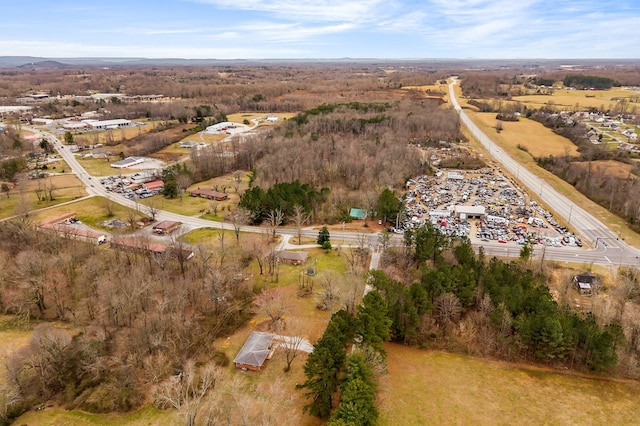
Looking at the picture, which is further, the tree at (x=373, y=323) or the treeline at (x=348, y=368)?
the tree at (x=373, y=323)

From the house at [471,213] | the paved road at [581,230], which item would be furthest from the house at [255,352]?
the house at [471,213]

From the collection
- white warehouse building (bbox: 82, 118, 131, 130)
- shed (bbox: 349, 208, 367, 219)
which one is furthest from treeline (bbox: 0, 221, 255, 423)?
white warehouse building (bbox: 82, 118, 131, 130)

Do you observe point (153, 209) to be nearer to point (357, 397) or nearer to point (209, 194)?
point (209, 194)

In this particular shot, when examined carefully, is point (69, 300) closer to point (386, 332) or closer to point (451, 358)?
point (386, 332)

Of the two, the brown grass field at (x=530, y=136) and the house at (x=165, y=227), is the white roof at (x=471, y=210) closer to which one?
the house at (x=165, y=227)

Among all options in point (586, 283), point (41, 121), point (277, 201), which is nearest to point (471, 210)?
point (586, 283)
